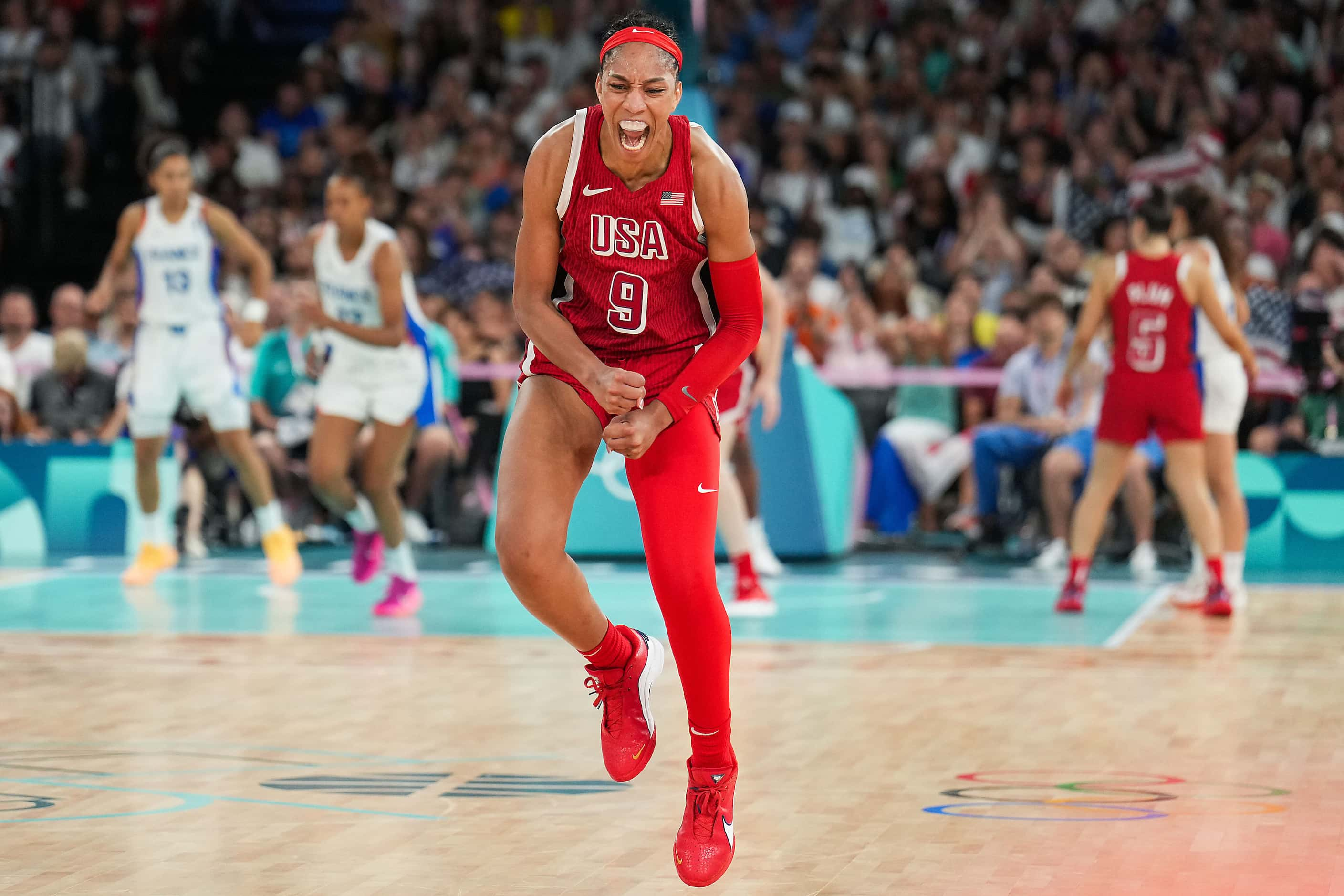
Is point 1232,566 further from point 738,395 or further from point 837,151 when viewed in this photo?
point 837,151

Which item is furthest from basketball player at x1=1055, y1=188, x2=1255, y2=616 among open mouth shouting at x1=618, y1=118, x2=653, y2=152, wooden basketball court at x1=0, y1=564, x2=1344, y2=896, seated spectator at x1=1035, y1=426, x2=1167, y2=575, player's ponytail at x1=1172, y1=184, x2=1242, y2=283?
open mouth shouting at x1=618, y1=118, x2=653, y2=152

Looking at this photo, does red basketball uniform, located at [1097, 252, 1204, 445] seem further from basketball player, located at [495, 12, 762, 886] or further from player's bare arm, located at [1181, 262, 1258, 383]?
basketball player, located at [495, 12, 762, 886]

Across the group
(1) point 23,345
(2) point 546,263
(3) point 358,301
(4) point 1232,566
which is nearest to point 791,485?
(4) point 1232,566

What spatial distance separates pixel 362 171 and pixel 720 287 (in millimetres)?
4918

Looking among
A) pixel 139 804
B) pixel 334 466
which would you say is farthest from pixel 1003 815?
pixel 334 466

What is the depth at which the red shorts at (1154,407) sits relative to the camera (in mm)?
8930

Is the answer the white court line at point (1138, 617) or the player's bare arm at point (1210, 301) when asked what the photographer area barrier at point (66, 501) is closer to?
the white court line at point (1138, 617)

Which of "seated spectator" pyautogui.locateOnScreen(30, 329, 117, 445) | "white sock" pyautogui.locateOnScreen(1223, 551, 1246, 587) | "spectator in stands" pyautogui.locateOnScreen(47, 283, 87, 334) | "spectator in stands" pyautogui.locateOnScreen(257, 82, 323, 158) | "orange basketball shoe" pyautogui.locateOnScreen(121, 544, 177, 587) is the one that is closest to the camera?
"white sock" pyautogui.locateOnScreen(1223, 551, 1246, 587)

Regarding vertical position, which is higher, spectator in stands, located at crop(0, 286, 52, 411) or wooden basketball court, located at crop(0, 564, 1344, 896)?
spectator in stands, located at crop(0, 286, 52, 411)

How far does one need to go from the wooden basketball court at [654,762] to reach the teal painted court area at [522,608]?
7 centimetres

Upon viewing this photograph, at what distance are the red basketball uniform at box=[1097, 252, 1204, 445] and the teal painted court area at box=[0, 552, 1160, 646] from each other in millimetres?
988

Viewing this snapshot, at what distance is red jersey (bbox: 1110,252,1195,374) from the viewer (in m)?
8.93

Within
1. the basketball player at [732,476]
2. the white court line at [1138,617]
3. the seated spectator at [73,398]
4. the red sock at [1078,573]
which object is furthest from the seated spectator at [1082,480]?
the seated spectator at [73,398]

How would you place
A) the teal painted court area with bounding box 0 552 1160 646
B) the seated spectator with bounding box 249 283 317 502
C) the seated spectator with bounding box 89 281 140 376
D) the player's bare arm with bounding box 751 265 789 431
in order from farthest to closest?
the seated spectator with bounding box 89 281 140 376, the seated spectator with bounding box 249 283 317 502, the player's bare arm with bounding box 751 265 789 431, the teal painted court area with bounding box 0 552 1160 646
